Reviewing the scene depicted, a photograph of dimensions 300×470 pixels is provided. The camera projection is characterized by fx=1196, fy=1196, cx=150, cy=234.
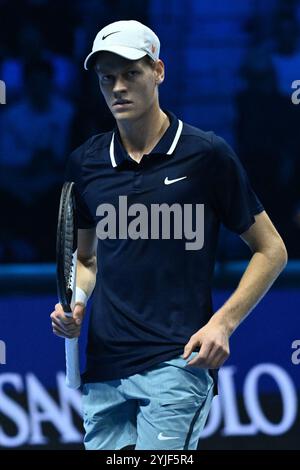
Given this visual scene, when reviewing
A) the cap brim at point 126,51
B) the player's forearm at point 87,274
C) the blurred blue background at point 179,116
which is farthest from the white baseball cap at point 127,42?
the blurred blue background at point 179,116

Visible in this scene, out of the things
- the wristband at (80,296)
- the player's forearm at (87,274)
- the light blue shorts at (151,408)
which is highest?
the player's forearm at (87,274)

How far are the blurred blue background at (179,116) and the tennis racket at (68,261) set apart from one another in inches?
66.5

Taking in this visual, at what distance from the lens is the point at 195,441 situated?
3258mm

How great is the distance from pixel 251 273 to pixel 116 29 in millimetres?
770

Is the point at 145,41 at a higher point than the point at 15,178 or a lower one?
higher

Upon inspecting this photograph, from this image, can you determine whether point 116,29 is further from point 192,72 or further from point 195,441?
point 192,72

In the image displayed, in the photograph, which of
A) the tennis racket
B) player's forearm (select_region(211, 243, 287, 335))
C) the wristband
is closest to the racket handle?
the tennis racket

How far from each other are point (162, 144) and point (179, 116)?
5.78 feet

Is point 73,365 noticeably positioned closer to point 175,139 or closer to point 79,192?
point 79,192

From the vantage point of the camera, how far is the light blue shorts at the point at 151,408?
10.3 ft

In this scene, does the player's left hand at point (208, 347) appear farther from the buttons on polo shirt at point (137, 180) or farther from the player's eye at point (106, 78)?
the player's eye at point (106, 78)

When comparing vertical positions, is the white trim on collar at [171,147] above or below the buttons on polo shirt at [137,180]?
above

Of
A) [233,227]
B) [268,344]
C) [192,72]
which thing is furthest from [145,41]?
[268,344]

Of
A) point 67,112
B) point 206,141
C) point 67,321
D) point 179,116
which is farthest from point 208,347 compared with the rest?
Answer: point 67,112
